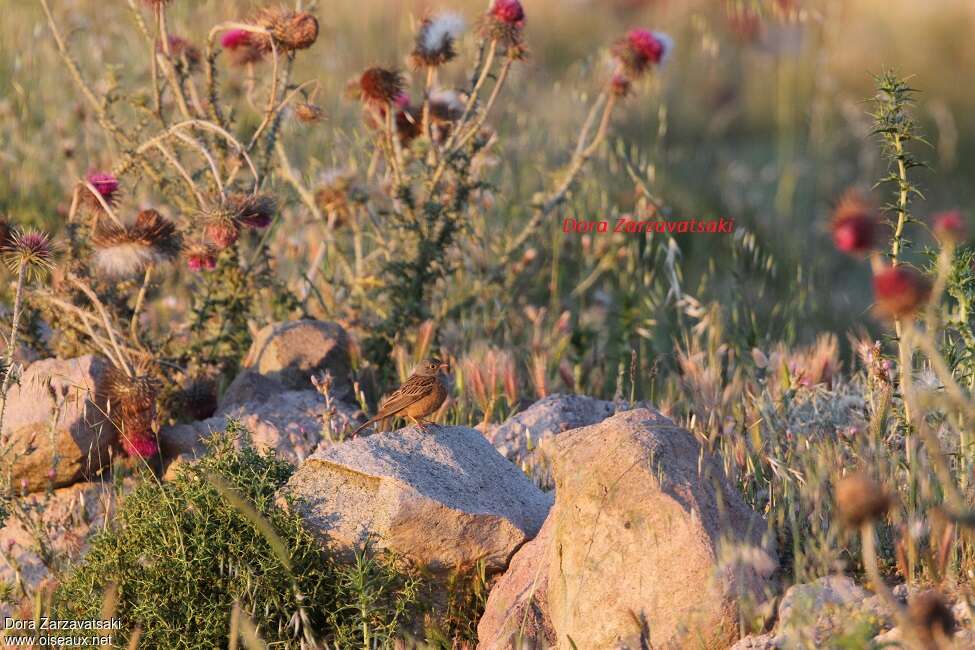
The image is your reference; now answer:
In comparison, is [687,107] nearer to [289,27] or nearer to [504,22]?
[504,22]

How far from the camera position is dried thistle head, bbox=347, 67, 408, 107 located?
455 cm

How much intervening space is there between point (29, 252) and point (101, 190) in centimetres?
57

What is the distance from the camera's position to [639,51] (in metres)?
5.00

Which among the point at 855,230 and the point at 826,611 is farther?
the point at 826,611

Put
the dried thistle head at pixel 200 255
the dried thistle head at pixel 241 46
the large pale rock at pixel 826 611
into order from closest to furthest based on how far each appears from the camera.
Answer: the large pale rock at pixel 826 611 < the dried thistle head at pixel 200 255 < the dried thistle head at pixel 241 46

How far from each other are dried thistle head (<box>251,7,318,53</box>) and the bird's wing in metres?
1.40

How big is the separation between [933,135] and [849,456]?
30.1ft

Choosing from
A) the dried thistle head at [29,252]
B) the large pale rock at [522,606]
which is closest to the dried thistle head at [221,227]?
the dried thistle head at [29,252]

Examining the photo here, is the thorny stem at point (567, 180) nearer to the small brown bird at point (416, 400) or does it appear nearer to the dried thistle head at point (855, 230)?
the small brown bird at point (416, 400)

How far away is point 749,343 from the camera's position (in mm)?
4996

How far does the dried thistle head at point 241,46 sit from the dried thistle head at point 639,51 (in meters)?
1.49

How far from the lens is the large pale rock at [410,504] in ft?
10.3

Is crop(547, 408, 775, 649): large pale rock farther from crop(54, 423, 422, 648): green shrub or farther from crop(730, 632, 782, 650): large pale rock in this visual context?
crop(54, 423, 422, 648): green shrub

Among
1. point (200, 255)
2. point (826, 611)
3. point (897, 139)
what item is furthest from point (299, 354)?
point (826, 611)
